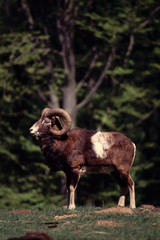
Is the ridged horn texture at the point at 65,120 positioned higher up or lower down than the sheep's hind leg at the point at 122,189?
higher up

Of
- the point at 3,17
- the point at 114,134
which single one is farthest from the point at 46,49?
the point at 114,134

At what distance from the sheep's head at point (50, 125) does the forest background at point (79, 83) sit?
10632 millimetres

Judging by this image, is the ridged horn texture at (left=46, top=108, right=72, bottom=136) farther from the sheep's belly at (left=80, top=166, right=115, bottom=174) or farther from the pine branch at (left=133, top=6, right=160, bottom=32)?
the pine branch at (left=133, top=6, right=160, bottom=32)

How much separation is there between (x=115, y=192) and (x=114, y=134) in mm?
14968

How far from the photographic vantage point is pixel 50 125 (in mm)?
15383

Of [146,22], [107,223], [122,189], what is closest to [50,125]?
[122,189]

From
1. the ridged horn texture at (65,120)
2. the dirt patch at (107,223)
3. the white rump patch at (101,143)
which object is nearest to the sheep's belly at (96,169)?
the white rump patch at (101,143)

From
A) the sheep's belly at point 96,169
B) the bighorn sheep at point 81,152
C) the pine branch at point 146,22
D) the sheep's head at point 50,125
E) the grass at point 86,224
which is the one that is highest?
the pine branch at point 146,22

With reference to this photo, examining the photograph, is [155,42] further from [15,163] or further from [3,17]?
[15,163]

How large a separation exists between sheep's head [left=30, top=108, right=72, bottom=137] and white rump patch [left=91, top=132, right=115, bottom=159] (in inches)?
31.4

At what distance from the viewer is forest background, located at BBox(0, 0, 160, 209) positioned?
27.2 m

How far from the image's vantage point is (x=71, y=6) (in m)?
27.7

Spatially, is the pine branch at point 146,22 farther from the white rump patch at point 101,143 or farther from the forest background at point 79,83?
the white rump patch at point 101,143

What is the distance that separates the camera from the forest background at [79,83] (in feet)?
89.3
